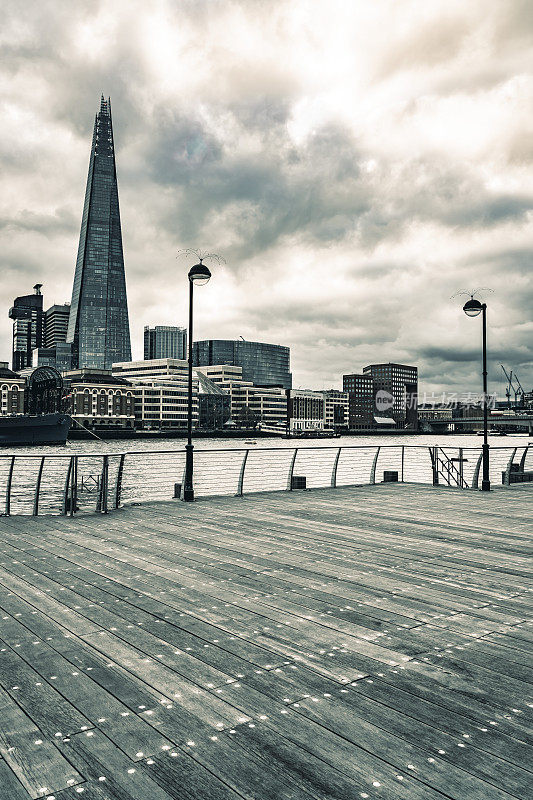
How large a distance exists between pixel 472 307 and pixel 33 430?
8618 centimetres

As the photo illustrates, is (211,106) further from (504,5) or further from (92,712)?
(92,712)

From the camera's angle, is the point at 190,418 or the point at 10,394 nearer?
the point at 190,418

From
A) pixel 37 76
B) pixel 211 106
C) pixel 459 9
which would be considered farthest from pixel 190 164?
pixel 459 9

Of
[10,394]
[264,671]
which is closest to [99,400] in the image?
[10,394]

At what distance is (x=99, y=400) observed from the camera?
600 ft

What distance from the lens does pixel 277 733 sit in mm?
3375

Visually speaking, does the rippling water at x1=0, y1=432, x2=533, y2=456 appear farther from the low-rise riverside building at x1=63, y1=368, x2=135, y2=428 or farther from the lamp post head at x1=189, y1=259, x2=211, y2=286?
the lamp post head at x1=189, y1=259, x2=211, y2=286

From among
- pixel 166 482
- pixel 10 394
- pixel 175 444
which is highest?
pixel 10 394

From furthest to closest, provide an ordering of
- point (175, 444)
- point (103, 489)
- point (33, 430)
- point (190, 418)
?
1. point (175, 444)
2. point (33, 430)
3. point (190, 418)
4. point (103, 489)

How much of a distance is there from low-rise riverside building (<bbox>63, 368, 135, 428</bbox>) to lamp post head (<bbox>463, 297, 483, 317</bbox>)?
168122 mm

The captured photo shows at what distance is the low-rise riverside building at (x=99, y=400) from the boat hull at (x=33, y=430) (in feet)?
272

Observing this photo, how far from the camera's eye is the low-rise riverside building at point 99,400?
17788cm

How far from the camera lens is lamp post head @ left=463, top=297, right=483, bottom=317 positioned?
60.7ft

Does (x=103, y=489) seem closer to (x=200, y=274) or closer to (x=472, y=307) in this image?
(x=200, y=274)
